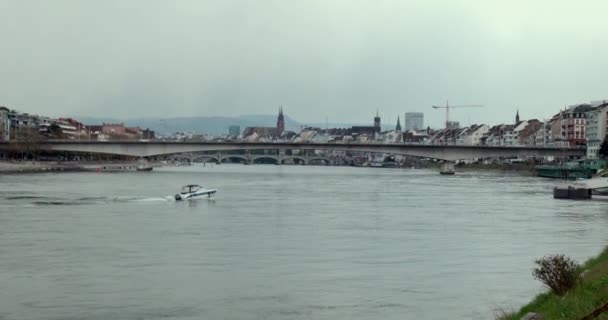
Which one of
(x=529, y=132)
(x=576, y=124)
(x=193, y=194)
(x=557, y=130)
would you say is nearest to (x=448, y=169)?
(x=576, y=124)

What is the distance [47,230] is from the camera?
32312 mm

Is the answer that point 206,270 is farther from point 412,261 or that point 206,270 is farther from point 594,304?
point 594,304

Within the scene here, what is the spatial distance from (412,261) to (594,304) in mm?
12053

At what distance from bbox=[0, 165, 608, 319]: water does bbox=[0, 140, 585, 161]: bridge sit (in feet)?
187

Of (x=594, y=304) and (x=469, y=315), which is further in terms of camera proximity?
(x=469, y=315)

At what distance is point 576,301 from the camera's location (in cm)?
1339

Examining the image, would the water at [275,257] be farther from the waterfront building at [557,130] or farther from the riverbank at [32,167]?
the waterfront building at [557,130]

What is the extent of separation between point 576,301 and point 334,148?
310 ft

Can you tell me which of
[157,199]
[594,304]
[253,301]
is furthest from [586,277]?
[157,199]

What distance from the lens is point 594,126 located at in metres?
129

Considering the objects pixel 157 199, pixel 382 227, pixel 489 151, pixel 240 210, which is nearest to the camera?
pixel 382 227

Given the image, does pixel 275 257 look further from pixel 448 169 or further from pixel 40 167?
pixel 40 167

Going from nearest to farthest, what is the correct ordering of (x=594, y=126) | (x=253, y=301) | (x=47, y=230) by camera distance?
(x=253, y=301)
(x=47, y=230)
(x=594, y=126)

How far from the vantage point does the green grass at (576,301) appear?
12.6 meters
